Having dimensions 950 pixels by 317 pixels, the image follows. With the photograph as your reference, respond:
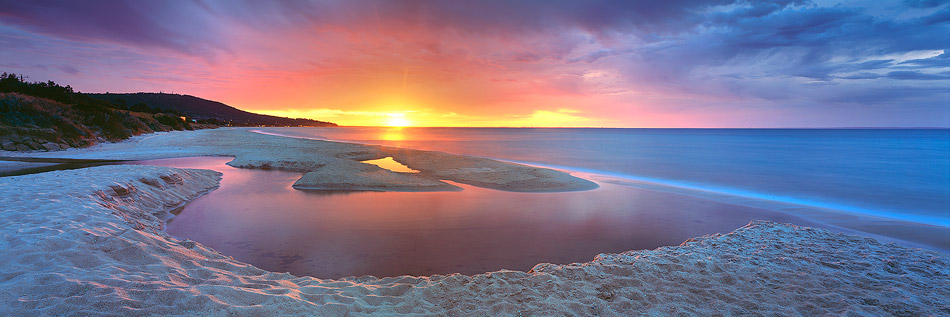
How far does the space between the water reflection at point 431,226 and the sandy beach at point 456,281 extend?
103 centimetres

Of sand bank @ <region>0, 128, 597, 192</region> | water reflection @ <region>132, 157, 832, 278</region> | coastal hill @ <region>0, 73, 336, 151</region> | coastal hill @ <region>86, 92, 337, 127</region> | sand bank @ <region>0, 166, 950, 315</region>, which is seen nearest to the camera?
sand bank @ <region>0, 166, 950, 315</region>

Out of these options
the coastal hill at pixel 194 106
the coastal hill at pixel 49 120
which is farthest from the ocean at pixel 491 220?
the coastal hill at pixel 194 106

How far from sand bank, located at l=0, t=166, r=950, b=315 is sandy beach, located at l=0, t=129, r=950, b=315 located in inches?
0.8

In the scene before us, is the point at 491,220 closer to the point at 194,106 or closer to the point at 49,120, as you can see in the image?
the point at 49,120

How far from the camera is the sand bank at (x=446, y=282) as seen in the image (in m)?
4.26

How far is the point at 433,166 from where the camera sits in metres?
21.8

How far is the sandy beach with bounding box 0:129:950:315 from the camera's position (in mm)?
4281

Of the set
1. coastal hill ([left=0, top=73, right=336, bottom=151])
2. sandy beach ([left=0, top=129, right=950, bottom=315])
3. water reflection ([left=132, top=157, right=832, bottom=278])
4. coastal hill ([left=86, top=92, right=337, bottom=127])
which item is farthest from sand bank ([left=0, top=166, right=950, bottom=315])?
coastal hill ([left=86, top=92, right=337, bottom=127])

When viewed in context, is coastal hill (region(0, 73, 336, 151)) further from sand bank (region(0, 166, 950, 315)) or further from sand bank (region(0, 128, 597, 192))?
sand bank (region(0, 166, 950, 315))

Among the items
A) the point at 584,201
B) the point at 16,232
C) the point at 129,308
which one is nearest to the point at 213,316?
→ the point at 129,308

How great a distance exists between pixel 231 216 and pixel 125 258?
17.9ft

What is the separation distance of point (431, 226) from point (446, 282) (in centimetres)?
426

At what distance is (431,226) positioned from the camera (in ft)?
32.6

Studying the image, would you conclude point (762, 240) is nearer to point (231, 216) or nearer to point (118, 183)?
point (231, 216)
